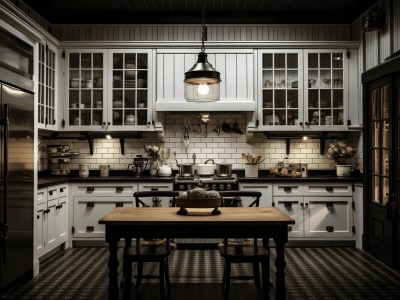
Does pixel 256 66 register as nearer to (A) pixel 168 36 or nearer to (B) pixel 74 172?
(A) pixel 168 36

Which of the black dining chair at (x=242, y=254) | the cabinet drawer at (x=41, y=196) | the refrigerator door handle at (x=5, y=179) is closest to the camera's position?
the black dining chair at (x=242, y=254)

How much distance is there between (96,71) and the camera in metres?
6.23

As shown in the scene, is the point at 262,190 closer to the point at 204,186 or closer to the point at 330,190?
the point at 204,186

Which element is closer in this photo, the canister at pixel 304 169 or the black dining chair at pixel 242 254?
the black dining chair at pixel 242 254

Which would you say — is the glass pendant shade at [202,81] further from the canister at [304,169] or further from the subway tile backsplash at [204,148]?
the canister at [304,169]

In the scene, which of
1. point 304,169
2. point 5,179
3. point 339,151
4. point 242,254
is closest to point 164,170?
point 304,169

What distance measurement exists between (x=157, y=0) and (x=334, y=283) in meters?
4.12

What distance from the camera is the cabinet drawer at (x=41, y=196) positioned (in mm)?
4814

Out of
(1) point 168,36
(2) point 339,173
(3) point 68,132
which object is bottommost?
(2) point 339,173

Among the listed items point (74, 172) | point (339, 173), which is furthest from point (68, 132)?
point (339, 173)

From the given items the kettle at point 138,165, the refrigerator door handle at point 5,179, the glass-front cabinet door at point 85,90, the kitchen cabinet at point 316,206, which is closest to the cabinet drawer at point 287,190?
the kitchen cabinet at point 316,206

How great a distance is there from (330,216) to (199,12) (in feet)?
11.1

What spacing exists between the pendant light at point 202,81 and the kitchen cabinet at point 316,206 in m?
2.69

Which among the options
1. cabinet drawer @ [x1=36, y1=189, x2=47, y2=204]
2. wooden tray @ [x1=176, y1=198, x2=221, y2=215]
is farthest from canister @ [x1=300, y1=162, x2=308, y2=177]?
cabinet drawer @ [x1=36, y1=189, x2=47, y2=204]
